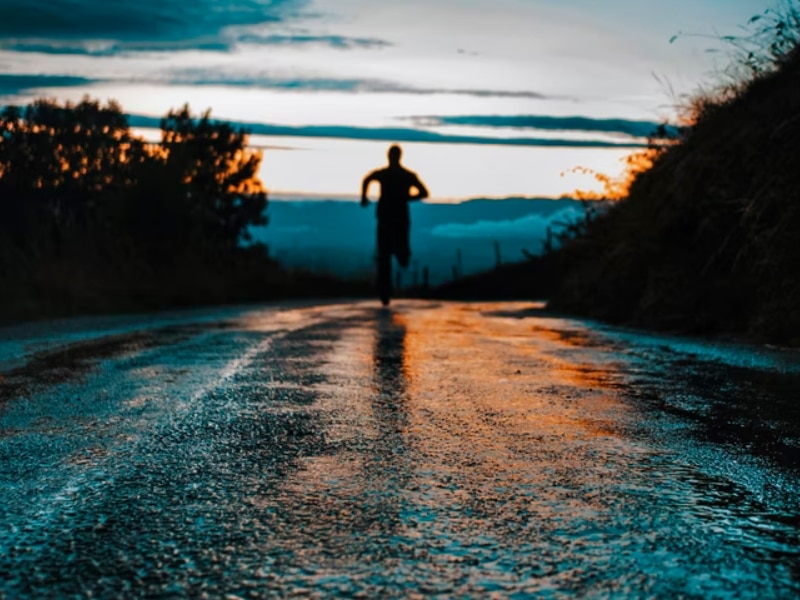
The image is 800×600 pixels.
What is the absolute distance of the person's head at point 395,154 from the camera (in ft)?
56.7

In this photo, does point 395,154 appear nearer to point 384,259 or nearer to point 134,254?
point 384,259

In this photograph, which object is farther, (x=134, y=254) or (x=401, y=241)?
(x=134, y=254)

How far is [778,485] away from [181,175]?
21.4m

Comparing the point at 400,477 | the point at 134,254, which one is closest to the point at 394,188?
the point at 134,254

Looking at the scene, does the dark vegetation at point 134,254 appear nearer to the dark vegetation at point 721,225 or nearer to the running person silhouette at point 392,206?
the running person silhouette at point 392,206

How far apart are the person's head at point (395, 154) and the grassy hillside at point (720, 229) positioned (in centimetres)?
335

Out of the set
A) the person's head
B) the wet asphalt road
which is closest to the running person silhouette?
the person's head

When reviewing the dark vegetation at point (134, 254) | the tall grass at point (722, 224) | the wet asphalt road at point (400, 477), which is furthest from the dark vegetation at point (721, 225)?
the dark vegetation at point (134, 254)

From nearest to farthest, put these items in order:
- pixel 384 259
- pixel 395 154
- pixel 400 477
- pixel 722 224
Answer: pixel 400 477 → pixel 722 224 → pixel 395 154 → pixel 384 259

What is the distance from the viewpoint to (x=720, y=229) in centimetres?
1305

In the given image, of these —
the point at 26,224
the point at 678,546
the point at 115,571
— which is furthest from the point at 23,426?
the point at 26,224

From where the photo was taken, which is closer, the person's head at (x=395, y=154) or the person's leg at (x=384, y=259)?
the person's head at (x=395, y=154)

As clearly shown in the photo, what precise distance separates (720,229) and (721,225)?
0.15 feet

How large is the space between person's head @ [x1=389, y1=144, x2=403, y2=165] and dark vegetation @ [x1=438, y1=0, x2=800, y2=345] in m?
3.30
